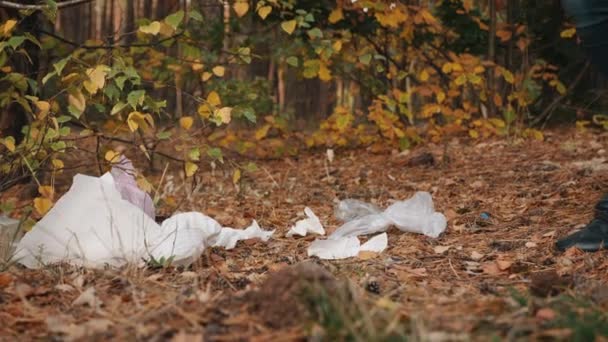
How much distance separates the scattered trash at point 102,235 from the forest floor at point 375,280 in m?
0.07

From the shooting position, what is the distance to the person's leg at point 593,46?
2.14 meters

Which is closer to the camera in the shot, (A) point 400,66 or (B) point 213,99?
(B) point 213,99

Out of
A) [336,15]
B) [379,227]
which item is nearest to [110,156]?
[379,227]

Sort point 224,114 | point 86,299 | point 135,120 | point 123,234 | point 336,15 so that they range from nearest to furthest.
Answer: point 86,299 → point 123,234 → point 135,120 → point 224,114 → point 336,15

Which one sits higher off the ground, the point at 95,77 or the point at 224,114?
the point at 95,77

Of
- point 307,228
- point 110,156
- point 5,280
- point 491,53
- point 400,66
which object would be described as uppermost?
point 491,53

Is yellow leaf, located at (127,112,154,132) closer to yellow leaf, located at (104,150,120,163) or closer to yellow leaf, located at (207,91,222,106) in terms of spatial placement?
yellow leaf, located at (104,150,120,163)

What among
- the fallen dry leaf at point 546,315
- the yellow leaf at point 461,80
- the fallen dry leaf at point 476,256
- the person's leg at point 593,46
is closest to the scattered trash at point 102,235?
the fallen dry leaf at point 476,256

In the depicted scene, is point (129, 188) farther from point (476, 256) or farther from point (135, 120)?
point (476, 256)

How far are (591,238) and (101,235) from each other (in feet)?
5.34

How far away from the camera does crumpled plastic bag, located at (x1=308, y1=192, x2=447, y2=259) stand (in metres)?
2.35

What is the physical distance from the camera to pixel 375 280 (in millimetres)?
1849

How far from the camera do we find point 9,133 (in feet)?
12.0

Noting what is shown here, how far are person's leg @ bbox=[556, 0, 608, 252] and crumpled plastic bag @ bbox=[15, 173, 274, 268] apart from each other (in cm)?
127
